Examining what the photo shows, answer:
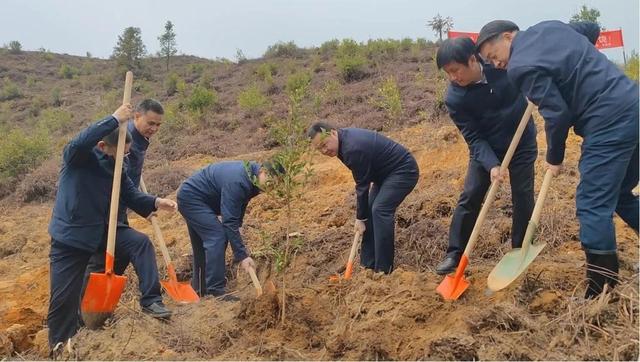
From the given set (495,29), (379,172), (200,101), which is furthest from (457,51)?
(200,101)

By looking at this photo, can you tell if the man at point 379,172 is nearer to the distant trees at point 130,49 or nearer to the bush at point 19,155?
the bush at point 19,155

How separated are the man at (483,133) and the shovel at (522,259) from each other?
48 cm

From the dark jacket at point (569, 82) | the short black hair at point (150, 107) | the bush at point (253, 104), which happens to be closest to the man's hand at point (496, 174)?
the dark jacket at point (569, 82)

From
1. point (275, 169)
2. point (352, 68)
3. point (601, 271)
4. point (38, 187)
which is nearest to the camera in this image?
point (601, 271)

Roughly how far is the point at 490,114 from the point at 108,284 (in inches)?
116

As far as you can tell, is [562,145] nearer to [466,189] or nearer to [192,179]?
[466,189]

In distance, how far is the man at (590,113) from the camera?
2.93m

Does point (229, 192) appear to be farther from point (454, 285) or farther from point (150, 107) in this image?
point (454, 285)

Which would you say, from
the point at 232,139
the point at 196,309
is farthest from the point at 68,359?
the point at 232,139

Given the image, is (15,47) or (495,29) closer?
(495,29)

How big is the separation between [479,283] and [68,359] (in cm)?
267

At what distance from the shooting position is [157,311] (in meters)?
4.05

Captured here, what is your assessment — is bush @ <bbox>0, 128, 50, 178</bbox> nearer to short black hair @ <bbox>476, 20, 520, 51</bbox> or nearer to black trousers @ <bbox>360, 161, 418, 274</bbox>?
black trousers @ <bbox>360, 161, 418, 274</bbox>

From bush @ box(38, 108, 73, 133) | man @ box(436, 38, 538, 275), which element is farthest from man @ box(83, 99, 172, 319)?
bush @ box(38, 108, 73, 133)
